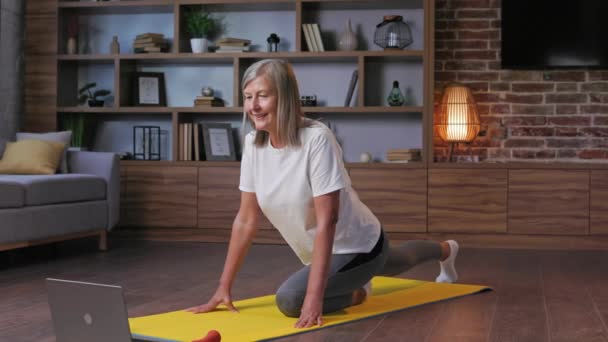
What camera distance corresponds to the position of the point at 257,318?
281 cm

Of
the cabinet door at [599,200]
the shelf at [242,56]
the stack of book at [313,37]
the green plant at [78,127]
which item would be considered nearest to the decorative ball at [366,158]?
the shelf at [242,56]

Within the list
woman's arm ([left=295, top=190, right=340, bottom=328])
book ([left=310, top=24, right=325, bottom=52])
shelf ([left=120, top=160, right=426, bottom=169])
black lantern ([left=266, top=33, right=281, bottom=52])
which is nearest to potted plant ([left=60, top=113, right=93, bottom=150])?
shelf ([left=120, top=160, right=426, bottom=169])

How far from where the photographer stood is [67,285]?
1890mm

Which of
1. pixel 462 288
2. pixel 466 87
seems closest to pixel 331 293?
pixel 462 288

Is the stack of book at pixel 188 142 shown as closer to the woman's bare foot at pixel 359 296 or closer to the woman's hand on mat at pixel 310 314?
the woman's bare foot at pixel 359 296

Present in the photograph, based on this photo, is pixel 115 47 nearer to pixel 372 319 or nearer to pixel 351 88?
pixel 351 88

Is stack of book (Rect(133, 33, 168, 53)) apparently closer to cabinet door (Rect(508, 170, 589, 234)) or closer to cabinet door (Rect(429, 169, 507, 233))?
cabinet door (Rect(429, 169, 507, 233))

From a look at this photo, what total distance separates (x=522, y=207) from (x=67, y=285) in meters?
4.13

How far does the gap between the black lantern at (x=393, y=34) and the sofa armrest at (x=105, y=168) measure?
197 centimetres

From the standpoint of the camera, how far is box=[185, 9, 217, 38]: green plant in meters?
6.04

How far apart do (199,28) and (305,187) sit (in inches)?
139

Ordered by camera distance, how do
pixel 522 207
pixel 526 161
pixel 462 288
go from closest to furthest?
1. pixel 462 288
2. pixel 522 207
3. pixel 526 161

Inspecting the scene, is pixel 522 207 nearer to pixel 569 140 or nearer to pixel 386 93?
pixel 569 140

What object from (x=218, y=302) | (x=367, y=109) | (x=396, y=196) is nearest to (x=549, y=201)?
(x=396, y=196)
